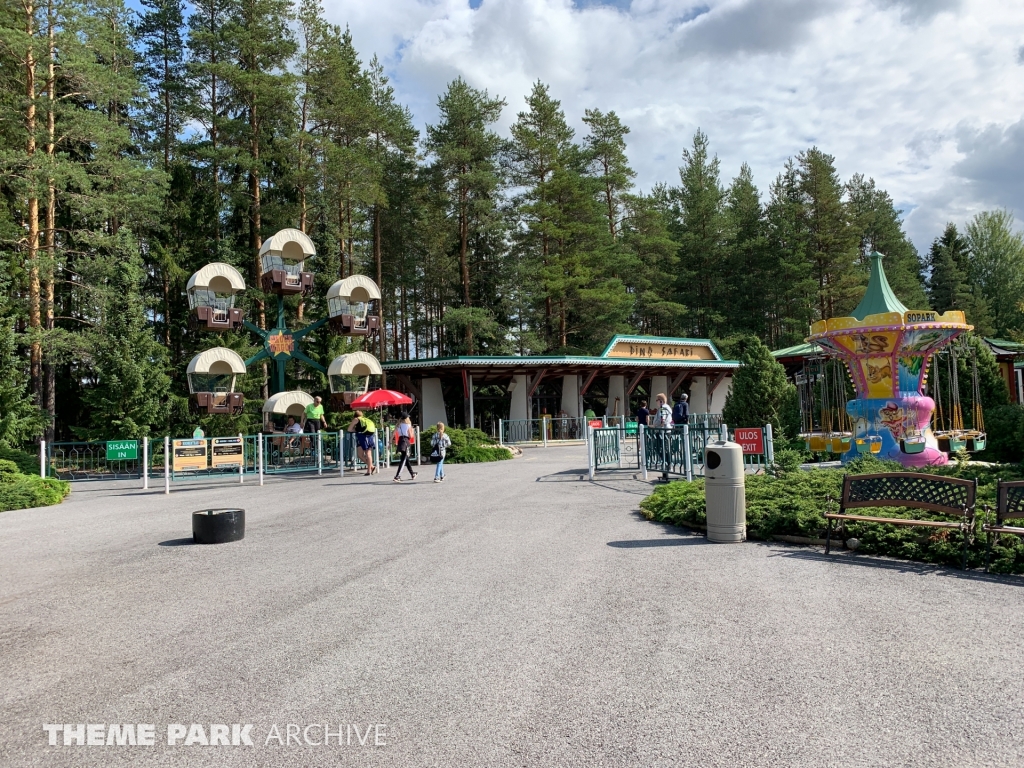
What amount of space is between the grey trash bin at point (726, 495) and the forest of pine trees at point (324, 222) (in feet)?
63.7

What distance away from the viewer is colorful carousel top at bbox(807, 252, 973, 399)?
1420 cm

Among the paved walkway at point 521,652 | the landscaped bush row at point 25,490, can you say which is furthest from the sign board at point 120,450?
the paved walkway at point 521,652

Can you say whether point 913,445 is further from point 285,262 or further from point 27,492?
point 285,262

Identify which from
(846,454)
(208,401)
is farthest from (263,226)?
(846,454)

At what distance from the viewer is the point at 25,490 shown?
12969 mm

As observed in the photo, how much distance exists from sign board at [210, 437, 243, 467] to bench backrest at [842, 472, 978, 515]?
13265 mm

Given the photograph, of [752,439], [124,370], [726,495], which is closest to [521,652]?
[726,495]

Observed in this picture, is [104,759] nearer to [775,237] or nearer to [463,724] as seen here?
[463,724]

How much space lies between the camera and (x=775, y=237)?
1812 inches

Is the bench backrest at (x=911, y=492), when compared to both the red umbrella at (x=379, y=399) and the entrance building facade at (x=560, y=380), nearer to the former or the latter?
the red umbrella at (x=379, y=399)

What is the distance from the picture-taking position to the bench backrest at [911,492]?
22.0 ft

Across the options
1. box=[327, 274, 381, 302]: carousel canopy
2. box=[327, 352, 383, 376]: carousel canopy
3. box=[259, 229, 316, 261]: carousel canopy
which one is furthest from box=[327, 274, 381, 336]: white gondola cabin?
box=[259, 229, 316, 261]: carousel canopy

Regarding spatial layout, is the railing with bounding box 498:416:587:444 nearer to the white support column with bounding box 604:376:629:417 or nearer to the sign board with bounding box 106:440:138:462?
the white support column with bounding box 604:376:629:417

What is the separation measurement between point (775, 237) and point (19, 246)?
42768 millimetres
